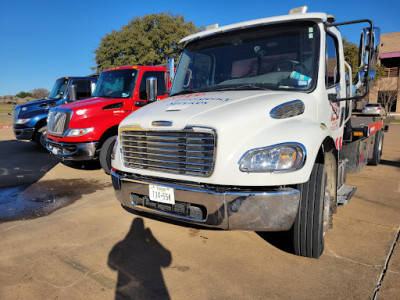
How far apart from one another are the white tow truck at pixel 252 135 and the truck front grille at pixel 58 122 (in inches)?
139

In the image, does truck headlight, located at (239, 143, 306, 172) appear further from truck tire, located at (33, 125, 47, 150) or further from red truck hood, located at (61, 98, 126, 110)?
truck tire, located at (33, 125, 47, 150)

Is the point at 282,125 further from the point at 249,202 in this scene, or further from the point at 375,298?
the point at 375,298

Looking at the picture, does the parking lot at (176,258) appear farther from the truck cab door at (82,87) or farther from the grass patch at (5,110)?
the grass patch at (5,110)

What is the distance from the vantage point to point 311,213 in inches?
113

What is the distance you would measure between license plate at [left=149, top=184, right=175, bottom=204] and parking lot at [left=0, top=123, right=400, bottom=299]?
2.14 ft

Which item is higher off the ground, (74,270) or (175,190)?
(175,190)

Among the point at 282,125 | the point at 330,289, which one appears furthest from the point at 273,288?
the point at 282,125

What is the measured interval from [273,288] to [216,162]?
3.89 feet

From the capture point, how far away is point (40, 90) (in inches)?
2852

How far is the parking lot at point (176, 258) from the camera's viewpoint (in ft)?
8.82

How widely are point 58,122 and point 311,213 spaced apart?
19.3 ft

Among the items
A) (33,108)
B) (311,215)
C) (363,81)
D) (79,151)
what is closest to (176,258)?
(311,215)

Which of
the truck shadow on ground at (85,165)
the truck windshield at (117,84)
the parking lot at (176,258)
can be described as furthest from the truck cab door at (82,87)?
the parking lot at (176,258)

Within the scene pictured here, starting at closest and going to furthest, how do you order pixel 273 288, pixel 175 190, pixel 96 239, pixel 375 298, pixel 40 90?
pixel 375 298, pixel 273 288, pixel 175 190, pixel 96 239, pixel 40 90
